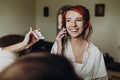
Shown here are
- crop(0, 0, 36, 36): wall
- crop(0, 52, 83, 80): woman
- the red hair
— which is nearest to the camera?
crop(0, 52, 83, 80): woman

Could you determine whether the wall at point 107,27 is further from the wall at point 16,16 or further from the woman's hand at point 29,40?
the woman's hand at point 29,40

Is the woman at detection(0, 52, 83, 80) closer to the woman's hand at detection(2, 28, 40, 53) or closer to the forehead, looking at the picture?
Answer: the woman's hand at detection(2, 28, 40, 53)

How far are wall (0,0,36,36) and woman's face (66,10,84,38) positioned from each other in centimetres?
304

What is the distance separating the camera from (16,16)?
477 centimetres

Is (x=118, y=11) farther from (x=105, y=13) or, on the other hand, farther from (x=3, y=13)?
(x=3, y=13)

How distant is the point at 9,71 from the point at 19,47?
1140 millimetres

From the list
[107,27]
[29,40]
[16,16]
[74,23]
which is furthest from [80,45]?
[16,16]

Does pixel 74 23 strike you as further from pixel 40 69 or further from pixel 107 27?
pixel 107 27

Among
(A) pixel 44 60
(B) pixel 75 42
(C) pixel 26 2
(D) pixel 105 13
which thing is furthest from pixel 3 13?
(A) pixel 44 60

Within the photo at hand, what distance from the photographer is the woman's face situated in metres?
1.67

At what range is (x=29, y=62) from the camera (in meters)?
0.45

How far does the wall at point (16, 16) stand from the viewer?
14.8 feet

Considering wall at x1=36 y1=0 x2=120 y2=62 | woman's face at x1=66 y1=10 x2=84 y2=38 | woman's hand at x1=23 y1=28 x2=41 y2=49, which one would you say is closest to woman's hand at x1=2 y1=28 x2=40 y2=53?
woman's hand at x1=23 y1=28 x2=41 y2=49

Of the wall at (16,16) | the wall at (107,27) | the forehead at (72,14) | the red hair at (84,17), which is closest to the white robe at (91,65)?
the red hair at (84,17)
